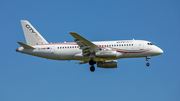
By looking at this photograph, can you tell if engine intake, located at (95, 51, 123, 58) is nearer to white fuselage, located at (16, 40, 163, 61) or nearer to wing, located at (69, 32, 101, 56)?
wing, located at (69, 32, 101, 56)

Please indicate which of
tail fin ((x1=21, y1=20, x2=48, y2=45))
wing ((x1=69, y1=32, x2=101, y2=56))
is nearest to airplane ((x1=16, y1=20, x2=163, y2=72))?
wing ((x1=69, y1=32, x2=101, y2=56))

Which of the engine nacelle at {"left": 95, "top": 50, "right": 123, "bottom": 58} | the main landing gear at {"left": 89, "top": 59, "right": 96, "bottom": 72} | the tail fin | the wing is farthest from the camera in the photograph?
the tail fin

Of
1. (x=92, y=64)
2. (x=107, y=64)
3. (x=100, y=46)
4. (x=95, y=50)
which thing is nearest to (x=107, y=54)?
(x=95, y=50)

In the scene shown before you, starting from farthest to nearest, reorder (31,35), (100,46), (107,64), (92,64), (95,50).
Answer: (107,64)
(31,35)
(92,64)
(100,46)
(95,50)

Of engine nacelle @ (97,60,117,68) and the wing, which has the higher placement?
the wing

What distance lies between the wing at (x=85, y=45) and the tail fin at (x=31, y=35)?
8.49 meters

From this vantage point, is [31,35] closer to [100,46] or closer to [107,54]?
[100,46]

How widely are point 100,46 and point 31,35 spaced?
13153 millimetres

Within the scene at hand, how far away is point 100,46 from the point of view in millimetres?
42469

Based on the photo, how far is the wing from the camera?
38.5 meters

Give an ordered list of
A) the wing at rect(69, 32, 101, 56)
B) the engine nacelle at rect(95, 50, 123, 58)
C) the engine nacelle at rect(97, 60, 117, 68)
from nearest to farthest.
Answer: the wing at rect(69, 32, 101, 56) < the engine nacelle at rect(95, 50, 123, 58) < the engine nacelle at rect(97, 60, 117, 68)

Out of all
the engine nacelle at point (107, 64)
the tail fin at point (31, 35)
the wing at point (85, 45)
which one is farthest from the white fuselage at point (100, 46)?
the engine nacelle at point (107, 64)

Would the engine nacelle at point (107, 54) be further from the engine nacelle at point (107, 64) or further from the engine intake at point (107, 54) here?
the engine nacelle at point (107, 64)

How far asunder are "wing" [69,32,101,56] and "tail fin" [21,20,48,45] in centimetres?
849
